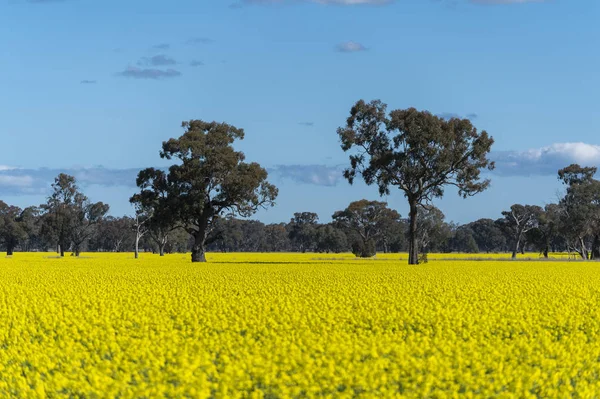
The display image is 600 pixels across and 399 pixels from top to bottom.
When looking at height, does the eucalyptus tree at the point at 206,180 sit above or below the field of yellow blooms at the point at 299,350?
above

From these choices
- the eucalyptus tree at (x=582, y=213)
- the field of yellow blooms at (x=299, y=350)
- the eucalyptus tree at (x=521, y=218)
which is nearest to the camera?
the field of yellow blooms at (x=299, y=350)

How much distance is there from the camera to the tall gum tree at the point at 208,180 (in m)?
72.2

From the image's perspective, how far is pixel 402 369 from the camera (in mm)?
10648

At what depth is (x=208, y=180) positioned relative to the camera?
73.8 m

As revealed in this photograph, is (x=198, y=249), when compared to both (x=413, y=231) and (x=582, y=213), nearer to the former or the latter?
(x=413, y=231)

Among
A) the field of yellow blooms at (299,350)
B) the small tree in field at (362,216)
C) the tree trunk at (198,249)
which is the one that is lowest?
the field of yellow blooms at (299,350)

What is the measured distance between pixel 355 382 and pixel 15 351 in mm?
6198

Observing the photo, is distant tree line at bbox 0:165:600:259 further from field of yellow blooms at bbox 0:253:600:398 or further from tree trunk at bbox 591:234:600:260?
field of yellow blooms at bbox 0:253:600:398

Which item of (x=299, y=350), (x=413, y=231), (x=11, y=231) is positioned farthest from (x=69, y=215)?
(x=299, y=350)

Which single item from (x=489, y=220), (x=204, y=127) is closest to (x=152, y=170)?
(x=204, y=127)

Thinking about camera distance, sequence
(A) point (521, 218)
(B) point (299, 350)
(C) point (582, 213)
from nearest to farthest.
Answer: (B) point (299, 350), (C) point (582, 213), (A) point (521, 218)

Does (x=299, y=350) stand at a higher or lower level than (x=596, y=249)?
lower

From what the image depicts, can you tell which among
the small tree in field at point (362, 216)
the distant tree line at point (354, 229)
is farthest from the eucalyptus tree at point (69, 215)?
the small tree in field at point (362, 216)

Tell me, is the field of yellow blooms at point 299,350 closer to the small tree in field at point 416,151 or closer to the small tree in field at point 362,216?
the small tree in field at point 416,151
